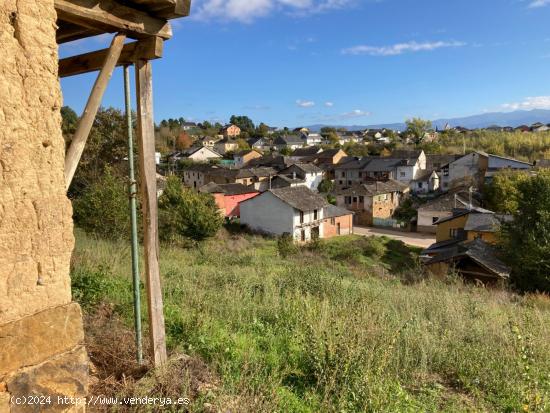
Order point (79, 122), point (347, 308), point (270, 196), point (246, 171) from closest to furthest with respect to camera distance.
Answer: point (79, 122), point (347, 308), point (270, 196), point (246, 171)

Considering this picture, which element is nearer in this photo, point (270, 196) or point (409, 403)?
point (409, 403)

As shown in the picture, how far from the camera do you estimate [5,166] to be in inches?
86.5

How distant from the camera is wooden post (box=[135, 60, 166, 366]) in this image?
3.55 metres

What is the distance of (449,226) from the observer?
97.7 ft

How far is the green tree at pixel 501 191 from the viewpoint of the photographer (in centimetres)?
3431

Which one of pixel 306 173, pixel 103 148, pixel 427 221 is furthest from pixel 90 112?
pixel 306 173

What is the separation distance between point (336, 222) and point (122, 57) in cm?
3229

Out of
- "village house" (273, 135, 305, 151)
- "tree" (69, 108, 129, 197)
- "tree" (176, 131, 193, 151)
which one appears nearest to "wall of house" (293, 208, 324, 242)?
"tree" (69, 108, 129, 197)

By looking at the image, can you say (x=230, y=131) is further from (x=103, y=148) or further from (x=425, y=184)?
(x=103, y=148)

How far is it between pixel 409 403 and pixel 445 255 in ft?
59.5

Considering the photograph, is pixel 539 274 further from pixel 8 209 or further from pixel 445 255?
A: pixel 8 209

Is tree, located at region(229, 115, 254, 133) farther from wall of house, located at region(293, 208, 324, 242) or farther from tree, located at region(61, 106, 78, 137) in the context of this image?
wall of house, located at region(293, 208, 324, 242)

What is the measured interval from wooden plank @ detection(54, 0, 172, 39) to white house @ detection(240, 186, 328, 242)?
91.3ft

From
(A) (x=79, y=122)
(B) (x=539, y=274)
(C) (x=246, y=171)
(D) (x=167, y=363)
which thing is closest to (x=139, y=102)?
(A) (x=79, y=122)
